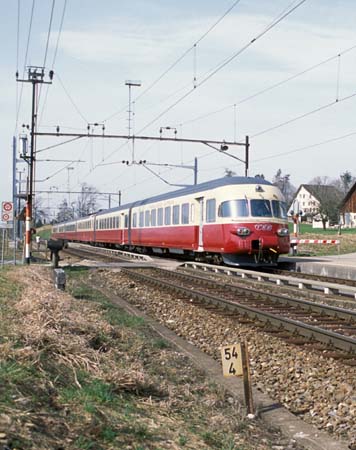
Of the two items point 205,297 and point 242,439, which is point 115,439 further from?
point 205,297

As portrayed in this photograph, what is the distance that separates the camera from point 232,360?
6.36 m

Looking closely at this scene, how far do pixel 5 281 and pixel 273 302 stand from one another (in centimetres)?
600

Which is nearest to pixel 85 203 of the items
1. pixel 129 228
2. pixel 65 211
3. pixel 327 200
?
pixel 65 211

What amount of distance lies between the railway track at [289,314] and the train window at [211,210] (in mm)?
4654

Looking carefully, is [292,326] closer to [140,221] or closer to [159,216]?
[159,216]

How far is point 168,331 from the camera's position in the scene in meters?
10.7

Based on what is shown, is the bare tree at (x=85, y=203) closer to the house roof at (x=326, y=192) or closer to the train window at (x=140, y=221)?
the house roof at (x=326, y=192)

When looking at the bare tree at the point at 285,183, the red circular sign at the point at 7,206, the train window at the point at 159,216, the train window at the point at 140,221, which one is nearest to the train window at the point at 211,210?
the train window at the point at 159,216

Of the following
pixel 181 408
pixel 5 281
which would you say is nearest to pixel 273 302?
pixel 5 281

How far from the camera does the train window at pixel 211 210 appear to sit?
73.2ft

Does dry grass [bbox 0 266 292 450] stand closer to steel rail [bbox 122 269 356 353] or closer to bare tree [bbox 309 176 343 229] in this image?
steel rail [bbox 122 269 356 353]

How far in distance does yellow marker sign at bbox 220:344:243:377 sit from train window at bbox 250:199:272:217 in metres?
15.0

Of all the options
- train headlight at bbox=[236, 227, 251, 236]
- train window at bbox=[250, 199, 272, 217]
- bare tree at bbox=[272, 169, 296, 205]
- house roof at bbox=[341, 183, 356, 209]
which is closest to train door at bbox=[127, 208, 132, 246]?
train window at bbox=[250, 199, 272, 217]

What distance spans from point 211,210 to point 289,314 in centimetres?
1101
